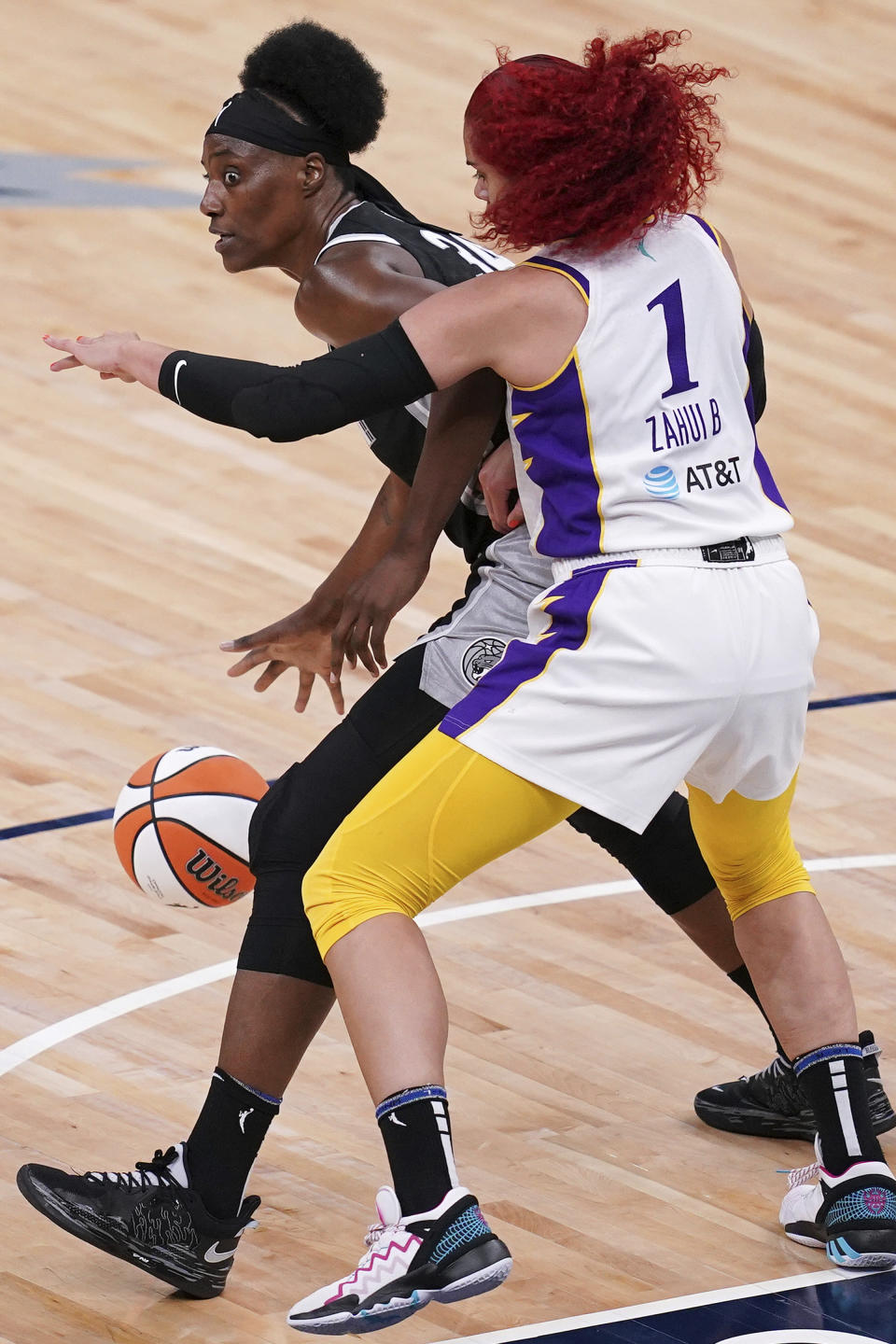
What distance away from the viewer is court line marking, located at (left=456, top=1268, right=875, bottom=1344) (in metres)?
3.54

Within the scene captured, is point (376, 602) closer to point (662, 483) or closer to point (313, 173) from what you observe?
point (662, 483)

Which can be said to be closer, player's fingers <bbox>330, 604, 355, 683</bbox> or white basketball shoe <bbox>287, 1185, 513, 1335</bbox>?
white basketball shoe <bbox>287, 1185, 513, 1335</bbox>

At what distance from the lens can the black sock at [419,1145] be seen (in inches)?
127

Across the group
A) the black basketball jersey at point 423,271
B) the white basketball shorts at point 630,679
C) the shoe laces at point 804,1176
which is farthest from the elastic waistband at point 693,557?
the shoe laces at point 804,1176

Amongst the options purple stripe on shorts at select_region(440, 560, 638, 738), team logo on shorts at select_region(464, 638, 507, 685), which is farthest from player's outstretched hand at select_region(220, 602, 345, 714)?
purple stripe on shorts at select_region(440, 560, 638, 738)

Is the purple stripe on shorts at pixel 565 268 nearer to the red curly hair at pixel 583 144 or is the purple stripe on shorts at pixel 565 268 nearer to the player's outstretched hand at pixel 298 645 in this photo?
the red curly hair at pixel 583 144

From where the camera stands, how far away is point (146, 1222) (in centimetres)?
358

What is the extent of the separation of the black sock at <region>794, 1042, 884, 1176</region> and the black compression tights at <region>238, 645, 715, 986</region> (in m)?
0.78

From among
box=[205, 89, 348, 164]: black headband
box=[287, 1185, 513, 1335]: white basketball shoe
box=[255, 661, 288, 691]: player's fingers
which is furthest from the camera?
box=[255, 661, 288, 691]: player's fingers

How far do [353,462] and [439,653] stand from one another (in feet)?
14.3

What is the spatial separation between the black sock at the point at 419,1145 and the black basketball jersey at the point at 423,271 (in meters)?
1.05

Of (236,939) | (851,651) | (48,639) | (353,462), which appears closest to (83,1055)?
(236,939)

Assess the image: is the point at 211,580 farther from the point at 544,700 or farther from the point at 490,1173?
the point at 544,700

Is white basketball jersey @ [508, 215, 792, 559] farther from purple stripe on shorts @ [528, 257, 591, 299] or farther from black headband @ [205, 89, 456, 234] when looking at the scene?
black headband @ [205, 89, 456, 234]
